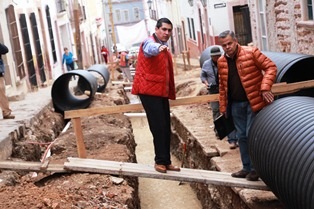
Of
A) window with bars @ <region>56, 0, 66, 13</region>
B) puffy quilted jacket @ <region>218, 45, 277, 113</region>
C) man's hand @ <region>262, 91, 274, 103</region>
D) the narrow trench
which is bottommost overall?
the narrow trench

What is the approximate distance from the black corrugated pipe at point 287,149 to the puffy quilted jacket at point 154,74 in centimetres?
106

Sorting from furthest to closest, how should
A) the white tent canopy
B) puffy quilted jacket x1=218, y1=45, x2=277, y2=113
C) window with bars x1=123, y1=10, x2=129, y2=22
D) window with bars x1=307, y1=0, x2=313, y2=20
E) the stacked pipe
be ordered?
window with bars x1=123, y1=10, x2=129, y2=22 < the white tent canopy < the stacked pipe < window with bars x1=307, y1=0, x2=313, y2=20 < puffy quilted jacket x1=218, y1=45, x2=277, y2=113

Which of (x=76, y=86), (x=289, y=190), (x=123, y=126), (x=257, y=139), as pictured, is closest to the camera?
(x=289, y=190)

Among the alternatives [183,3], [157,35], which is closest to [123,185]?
[157,35]

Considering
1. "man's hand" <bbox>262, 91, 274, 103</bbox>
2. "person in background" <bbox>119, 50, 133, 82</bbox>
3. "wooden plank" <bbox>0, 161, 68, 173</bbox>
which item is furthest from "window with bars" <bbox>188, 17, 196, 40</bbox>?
"man's hand" <bbox>262, 91, 274, 103</bbox>

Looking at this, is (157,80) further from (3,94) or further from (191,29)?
(191,29)

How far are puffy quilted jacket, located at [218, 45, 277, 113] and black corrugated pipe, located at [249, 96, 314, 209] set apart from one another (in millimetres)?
191

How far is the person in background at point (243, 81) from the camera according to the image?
558 cm

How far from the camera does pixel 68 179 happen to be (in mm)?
6922

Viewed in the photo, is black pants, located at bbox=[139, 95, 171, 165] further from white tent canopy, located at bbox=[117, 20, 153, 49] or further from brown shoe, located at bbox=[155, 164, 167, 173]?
white tent canopy, located at bbox=[117, 20, 153, 49]

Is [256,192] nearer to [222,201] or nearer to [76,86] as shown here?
[222,201]

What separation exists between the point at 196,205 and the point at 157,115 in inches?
164

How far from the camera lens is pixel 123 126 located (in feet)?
39.8

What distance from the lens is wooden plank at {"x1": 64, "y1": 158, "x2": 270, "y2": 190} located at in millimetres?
6145
